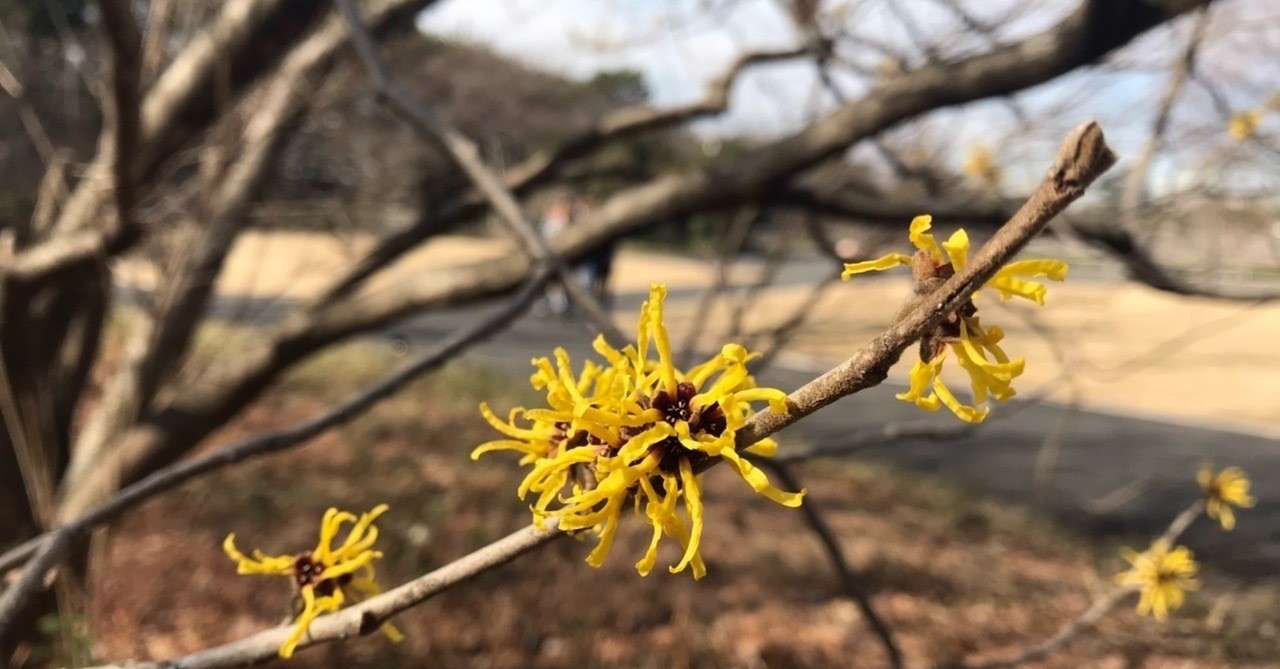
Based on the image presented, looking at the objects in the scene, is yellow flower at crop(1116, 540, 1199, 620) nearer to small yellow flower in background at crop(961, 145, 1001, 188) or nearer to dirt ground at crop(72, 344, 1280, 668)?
dirt ground at crop(72, 344, 1280, 668)

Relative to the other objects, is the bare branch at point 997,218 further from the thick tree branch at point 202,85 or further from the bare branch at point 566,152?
the thick tree branch at point 202,85

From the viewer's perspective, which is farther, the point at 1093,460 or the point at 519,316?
the point at 1093,460

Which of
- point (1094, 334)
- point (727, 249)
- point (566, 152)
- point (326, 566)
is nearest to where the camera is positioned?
point (326, 566)

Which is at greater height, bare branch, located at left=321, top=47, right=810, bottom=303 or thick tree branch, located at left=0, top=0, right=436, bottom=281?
thick tree branch, located at left=0, top=0, right=436, bottom=281

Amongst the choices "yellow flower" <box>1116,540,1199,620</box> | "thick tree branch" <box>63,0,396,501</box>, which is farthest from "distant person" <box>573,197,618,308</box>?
"yellow flower" <box>1116,540,1199,620</box>

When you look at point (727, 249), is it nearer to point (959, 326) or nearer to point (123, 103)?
point (123, 103)

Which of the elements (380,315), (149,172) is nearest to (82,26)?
(149,172)

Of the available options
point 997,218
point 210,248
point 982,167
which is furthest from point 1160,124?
point 210,248
